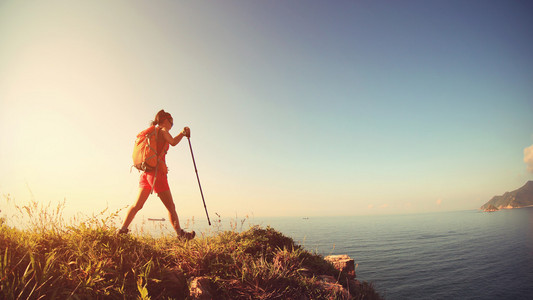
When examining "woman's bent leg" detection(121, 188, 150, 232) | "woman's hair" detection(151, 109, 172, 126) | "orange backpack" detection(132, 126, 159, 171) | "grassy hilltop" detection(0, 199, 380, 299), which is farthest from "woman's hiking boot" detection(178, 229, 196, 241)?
"woman's hair" detection(151, 109, 172, 126)

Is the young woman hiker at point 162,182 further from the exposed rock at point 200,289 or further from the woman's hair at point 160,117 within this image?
the exposed rock at point 200,289

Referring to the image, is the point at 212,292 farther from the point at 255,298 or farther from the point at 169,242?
the point at 169,242

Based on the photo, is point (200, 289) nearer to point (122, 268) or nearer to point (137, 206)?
point (122, 268)

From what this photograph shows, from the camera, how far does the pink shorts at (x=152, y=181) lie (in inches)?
190

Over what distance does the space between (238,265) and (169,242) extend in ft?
6.11

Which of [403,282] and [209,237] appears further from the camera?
[403,282]

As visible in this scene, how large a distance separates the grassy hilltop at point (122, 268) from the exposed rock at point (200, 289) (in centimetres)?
8

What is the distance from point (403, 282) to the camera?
40.9 metres

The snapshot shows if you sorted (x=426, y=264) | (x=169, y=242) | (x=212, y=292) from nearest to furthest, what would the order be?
(x=212, y=292) → (x=169, y=242) → (x=426, y=264)

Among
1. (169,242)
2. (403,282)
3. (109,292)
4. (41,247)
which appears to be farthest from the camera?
(403,282)

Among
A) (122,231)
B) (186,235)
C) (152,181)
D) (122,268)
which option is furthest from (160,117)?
(122,268)

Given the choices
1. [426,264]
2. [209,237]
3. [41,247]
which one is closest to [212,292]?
[209,237]

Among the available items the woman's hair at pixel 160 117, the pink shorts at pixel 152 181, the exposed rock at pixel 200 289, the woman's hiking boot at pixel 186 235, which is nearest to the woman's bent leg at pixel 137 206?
the pink shorts at pixel 152 181

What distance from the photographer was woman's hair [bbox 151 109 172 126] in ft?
17.9
